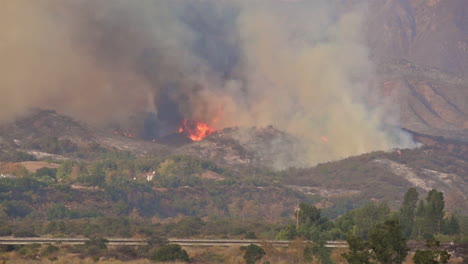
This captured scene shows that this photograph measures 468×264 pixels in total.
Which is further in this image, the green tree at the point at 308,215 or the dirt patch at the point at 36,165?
the dirt patch at the point at 36,165

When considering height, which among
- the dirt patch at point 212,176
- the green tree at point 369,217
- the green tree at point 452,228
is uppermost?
the dirt patch at point 212,176

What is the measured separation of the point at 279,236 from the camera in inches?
3406

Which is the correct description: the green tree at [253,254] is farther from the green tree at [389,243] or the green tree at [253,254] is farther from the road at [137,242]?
the green tree at [389,243]

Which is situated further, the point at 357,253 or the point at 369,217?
the point at 369,217

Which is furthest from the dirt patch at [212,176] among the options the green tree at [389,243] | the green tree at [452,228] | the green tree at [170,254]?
the green tree at [389,243]

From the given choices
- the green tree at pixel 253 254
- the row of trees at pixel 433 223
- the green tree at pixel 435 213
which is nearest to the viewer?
the green tree at pixel 253 254

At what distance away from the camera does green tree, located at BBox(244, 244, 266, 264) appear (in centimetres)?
6550

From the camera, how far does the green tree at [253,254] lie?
65500mm

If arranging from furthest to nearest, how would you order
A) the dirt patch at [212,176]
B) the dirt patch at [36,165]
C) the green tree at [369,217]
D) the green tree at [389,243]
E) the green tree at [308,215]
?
1. the dirt patch at [212,176]
2. the dirt patch at [36,165]
3. the green tree at [308,215]
4. the green tree at [369,217]
5. the green tree at [389,243]

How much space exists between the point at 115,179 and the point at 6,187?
1157 inches

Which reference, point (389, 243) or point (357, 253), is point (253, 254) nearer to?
point (357, 253)

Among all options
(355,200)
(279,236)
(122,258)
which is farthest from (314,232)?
(355,200)

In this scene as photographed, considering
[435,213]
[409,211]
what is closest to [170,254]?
[435,213]

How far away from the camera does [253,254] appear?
65.8 m
